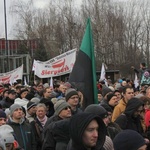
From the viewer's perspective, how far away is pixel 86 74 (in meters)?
5.73

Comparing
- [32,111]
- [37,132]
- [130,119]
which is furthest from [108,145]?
[32,111]

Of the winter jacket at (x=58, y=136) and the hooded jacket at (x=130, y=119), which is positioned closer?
the winter jacket at (x=58, y=136)

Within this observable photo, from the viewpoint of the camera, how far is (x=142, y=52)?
148 feet

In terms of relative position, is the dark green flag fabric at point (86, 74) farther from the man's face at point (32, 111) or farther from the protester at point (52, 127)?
the man's face at point (32, 111)

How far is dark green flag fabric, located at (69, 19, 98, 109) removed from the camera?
18.5 ft

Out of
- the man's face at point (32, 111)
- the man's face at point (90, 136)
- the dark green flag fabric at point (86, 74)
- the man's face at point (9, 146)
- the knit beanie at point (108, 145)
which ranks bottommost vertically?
the man's face at point (9, 146)

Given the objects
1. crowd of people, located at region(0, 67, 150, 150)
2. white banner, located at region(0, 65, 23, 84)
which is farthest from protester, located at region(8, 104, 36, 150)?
white banner, located at region(0, 65, 23, 84)

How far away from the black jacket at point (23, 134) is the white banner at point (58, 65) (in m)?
6.31

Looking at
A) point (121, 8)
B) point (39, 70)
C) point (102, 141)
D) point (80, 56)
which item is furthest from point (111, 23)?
point (102, 141)

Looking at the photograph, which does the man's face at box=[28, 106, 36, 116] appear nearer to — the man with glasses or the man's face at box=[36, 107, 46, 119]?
the man's face at box=[36, 107, 46, 119]

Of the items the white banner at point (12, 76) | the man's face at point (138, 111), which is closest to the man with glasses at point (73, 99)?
the man's face at point (138, 111)

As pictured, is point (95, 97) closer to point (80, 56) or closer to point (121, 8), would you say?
point (80, 56)

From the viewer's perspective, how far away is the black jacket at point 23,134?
6.10 meters

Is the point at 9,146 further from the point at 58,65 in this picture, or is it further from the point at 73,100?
the point at 58,65
